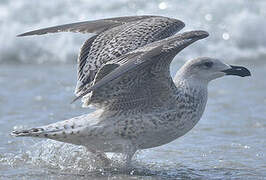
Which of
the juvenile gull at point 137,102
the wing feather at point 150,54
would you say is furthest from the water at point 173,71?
the wing feather at point 150,54

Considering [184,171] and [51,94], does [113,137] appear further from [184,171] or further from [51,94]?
[51,94]

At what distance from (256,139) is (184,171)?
53.0 inches

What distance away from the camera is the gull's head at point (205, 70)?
6.97 meters

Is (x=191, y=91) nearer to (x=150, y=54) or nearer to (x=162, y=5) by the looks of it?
(x=150, y=54)

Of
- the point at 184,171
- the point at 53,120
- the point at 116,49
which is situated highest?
the point at 116,49

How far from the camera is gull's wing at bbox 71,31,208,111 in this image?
19.6 ft

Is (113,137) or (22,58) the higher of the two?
(22,58)

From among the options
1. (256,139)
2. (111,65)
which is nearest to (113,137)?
(111,65)

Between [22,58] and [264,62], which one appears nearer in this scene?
[264,62]

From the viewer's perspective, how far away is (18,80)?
1090 centimetres

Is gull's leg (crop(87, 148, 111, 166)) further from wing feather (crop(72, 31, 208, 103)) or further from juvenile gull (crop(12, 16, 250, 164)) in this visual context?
wing feather (crop(72, 31, 208, 103))

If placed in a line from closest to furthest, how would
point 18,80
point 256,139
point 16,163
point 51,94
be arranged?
point 16,163 < point 256,139 < point 51,94 < point 18,80

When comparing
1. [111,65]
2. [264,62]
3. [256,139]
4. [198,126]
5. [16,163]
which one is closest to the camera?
[111,65]

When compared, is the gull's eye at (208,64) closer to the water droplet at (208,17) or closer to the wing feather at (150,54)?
the wing feather at (150,54)
